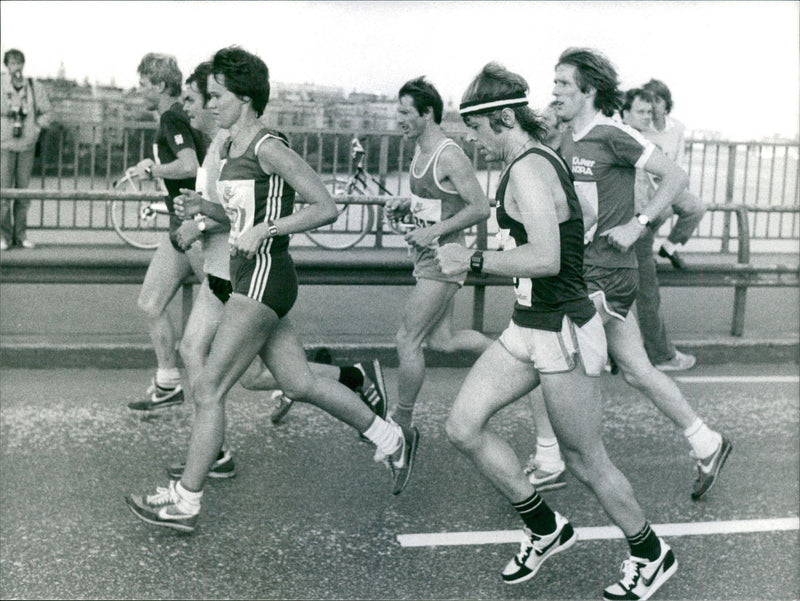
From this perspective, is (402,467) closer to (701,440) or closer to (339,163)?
(701,440)

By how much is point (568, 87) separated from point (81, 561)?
2743mm

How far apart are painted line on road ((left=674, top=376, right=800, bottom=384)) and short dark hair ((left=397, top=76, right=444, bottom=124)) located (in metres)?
2.82

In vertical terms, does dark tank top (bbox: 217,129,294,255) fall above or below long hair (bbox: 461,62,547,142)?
below

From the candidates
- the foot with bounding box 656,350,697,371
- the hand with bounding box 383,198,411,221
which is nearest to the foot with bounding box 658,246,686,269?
the foot with bounding box 656,350,697,371

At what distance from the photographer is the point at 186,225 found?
19.6ft

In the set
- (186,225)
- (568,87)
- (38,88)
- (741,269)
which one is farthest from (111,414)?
(38,88)

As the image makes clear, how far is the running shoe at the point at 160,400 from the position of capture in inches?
273

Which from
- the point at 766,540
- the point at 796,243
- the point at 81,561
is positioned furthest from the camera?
the point at 796,243

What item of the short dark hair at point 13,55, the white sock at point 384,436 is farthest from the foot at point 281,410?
the short dark hair at point 13,55

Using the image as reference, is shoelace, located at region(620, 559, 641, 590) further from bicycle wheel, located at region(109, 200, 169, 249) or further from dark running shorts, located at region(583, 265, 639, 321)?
bicycle wheel, located at region(109, 200, 169, 249)

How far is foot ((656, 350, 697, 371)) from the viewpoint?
8.67m

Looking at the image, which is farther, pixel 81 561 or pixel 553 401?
pixel 81 561

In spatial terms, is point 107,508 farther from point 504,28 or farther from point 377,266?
point 377,266

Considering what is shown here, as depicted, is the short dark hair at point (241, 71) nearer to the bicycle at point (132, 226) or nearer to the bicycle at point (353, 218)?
the bicycle at point (353, 218)
